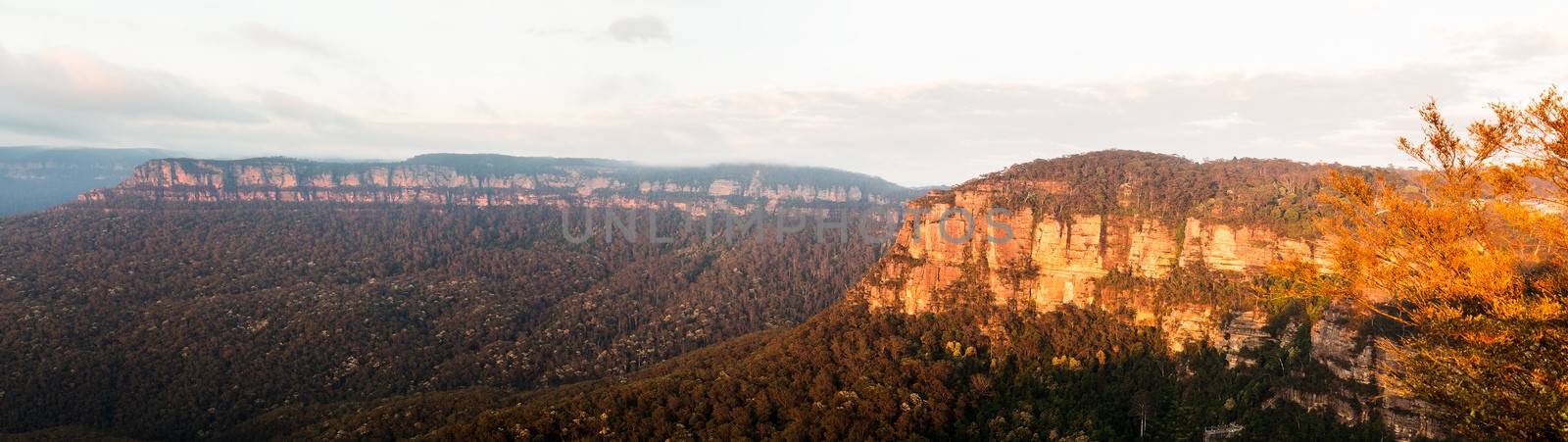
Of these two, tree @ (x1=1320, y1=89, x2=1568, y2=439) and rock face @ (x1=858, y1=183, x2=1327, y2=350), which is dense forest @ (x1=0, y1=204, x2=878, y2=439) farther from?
tree @ (x1=1320, y1=89, x2=1568, y2=439)

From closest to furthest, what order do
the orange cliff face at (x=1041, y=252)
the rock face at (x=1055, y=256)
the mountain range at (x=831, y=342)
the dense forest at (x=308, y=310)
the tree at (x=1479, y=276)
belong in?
the tree at (x=1479, y=276) → the mountain range at (x=831, y=342) → the rock face at (x=1055, y=256) → the orange cliff face at (x=1041, y=252) → the dense forest at (x=308, y=310)

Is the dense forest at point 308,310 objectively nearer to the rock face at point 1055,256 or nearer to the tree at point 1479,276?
the rock face at point 1055,256

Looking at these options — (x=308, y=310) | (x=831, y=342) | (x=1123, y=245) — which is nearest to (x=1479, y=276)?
Answer: (x=831, y=342)

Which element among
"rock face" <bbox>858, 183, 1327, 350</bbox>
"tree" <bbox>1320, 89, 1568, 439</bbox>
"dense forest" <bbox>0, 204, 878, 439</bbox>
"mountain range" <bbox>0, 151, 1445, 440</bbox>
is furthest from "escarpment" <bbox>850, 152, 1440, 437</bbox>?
"dense forest" <bbox>0, 204, 878, 439</bbox>

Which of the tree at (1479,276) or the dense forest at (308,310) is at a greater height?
the tree at (1479,276)

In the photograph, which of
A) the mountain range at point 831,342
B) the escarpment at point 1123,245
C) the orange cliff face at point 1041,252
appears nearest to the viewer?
the mountain range at point 831,342

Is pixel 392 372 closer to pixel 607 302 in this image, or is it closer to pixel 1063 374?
pixel 607 302

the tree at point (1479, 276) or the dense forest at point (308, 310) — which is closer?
the tree at point (1479, 276)

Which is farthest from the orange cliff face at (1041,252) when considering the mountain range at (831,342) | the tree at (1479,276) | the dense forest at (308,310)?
the tree at (1479,276)
